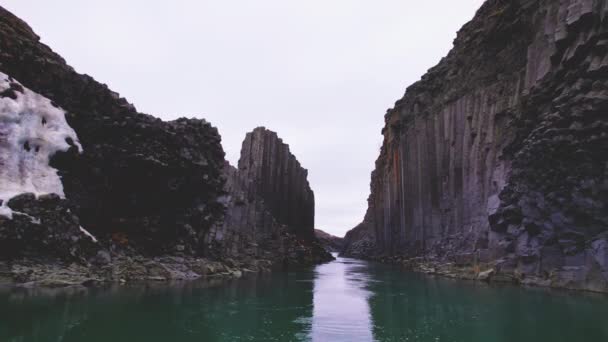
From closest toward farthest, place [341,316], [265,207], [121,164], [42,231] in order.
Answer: [341,316], [42,231], [121,164], [265,207]

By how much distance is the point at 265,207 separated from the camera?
65625mm

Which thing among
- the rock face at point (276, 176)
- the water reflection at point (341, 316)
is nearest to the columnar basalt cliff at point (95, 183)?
the water reflection at point (341, 316)

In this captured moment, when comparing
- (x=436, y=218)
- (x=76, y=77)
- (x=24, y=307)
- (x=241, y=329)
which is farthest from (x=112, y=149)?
(x=436, y=218)

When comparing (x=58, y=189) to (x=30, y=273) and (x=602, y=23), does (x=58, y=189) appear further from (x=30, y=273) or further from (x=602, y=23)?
(x=602, y=23)

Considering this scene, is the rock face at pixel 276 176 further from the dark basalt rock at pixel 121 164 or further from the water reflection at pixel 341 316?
the water reflection at pixel 341 316

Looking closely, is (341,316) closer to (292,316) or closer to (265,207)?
(292,316)

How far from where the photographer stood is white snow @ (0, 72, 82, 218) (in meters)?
26.1

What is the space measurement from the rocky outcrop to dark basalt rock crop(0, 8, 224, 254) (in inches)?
153

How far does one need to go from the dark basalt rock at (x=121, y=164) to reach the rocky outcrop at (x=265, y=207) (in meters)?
3.88

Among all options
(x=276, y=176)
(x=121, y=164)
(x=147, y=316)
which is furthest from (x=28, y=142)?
(x=276, y=176)

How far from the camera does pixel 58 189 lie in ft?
95.6

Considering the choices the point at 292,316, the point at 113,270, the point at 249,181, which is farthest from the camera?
the point at 249,181

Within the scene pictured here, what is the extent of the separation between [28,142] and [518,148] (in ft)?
121

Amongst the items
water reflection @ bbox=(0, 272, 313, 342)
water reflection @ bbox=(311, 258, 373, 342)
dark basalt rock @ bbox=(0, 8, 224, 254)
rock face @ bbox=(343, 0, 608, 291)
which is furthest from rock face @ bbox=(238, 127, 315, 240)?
water reflection @ bbox=(0, 272, 313, 342)
